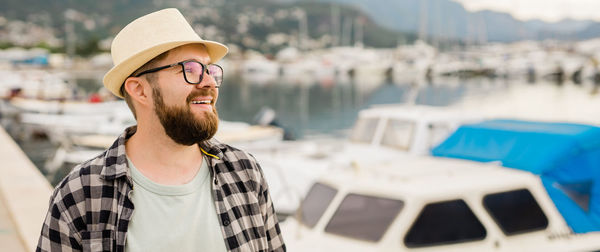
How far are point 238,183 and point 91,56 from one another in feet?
513

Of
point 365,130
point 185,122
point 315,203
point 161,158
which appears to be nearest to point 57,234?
point 161,158

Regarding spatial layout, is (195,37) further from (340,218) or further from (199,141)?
(340,218)

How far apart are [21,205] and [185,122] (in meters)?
7.15

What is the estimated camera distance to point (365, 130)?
12.8 metres

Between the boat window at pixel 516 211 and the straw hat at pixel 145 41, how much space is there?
4693 mm

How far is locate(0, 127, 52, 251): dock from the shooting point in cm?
700

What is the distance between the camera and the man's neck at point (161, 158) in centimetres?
245

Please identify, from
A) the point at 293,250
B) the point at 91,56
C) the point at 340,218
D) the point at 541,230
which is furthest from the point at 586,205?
the point at 91,56

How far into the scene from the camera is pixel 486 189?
254 inches

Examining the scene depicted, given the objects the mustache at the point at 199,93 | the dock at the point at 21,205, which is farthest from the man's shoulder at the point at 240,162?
the dock at the point at 21,205

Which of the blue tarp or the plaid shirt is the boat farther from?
the plaid shirt

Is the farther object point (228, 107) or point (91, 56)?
point (91, 56)

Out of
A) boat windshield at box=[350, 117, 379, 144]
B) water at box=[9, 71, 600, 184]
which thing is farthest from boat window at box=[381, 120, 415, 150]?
water at box=[9, 71, 600, 184]

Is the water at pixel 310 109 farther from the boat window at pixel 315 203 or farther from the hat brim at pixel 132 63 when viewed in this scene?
the hat brim at pixel 132 63
